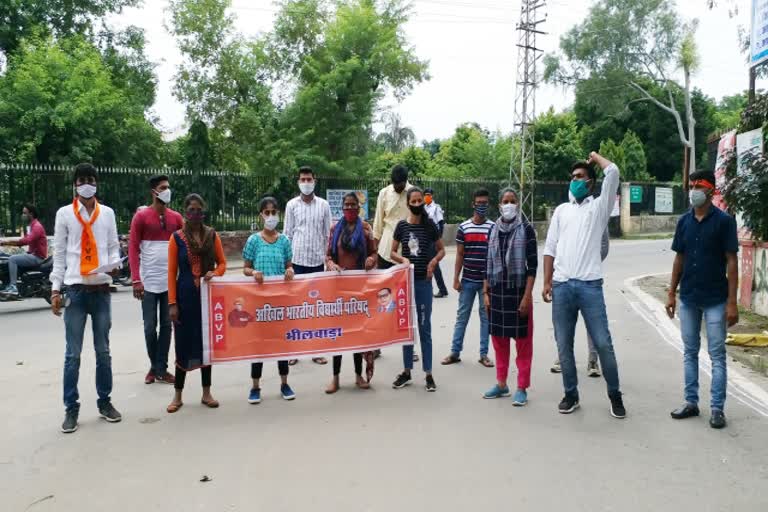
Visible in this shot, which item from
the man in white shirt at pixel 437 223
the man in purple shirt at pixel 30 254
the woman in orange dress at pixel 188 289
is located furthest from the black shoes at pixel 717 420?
the man in purple shirt at pixel 30 254

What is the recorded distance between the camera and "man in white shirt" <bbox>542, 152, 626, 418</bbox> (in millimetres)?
5141

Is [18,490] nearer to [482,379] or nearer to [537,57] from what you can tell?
[482,379]

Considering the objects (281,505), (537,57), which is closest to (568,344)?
(281,505)

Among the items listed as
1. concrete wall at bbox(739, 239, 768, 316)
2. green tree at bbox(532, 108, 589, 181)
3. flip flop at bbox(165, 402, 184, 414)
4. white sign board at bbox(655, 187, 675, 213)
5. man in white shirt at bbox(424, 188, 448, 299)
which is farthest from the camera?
green tree at bbox(532, 108, 589, 181)

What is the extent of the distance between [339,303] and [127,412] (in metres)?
2.05

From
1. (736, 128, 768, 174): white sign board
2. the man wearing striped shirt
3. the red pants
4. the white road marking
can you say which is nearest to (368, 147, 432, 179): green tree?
the white road marking

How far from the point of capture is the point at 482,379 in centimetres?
642

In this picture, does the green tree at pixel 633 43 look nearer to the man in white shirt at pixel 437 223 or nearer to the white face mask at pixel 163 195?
the man in white shirt at pixel 437 223

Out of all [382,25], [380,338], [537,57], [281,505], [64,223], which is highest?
[382,25]

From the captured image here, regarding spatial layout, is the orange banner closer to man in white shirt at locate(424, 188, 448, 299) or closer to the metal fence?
man in white shirt at locate(424, 188, 448, 299)

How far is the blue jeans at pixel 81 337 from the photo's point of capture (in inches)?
197

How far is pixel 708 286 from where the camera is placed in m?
5.07

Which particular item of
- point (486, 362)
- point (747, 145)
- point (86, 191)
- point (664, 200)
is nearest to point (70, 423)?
point (86, 191)

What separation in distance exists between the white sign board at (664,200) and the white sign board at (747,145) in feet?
90.3
